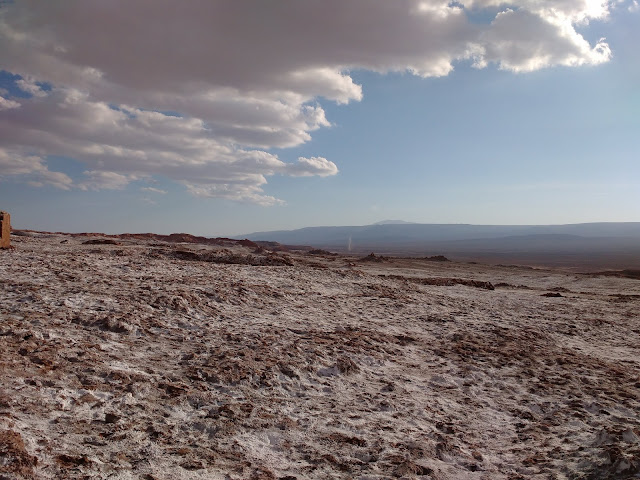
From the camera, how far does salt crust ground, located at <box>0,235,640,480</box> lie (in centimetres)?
378

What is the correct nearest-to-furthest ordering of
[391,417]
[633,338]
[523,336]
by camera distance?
[391,417] < [523,336] < [633,338]

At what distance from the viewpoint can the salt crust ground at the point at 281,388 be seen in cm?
378

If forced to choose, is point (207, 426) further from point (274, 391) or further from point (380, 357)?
point (380, 357)

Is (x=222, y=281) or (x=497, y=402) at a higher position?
(x=222, y=281)

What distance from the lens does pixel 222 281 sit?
10.8 m

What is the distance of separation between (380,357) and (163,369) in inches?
127

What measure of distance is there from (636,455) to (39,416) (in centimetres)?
523

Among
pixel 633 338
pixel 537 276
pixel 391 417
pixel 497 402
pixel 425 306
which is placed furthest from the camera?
pixel 537 276

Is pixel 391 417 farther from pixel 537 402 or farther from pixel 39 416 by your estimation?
pixel 39 416

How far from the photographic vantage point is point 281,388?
535 centimetres

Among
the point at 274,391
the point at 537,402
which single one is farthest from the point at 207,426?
the point at 537,402

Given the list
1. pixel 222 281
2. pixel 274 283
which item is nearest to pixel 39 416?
pixel 222 281

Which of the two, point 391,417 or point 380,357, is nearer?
point 391,417

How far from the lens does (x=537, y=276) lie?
87.6 feet
